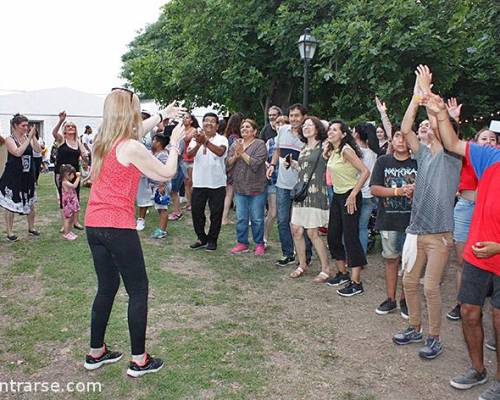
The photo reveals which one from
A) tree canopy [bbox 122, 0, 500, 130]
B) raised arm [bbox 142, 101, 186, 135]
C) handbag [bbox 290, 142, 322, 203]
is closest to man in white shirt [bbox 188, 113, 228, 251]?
handbag [bbox 290, 142, 322, 203]

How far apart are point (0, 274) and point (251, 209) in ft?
10.5

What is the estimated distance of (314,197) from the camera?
5473mm

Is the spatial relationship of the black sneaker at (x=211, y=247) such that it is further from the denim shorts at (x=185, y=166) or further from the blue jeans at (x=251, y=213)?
the denim shorts at (x=185, y=166)

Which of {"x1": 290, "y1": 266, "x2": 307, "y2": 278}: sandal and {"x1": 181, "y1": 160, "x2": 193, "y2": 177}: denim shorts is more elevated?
{"x1": 181, "y1": 160, "x2": 193, "y2": 177}: denim shorts

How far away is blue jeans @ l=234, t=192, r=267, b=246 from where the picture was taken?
6492 millimetres

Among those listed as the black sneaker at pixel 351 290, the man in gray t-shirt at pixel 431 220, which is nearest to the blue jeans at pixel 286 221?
the black sneaker at pixel 351 290

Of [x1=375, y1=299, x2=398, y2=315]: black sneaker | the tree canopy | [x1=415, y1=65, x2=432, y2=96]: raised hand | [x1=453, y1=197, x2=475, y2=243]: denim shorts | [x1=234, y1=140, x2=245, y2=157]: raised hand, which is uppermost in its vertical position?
the tree canopy

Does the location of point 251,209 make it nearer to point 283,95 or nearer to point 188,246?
point 188,246

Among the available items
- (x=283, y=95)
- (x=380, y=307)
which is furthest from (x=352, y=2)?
(x=380, y=307)

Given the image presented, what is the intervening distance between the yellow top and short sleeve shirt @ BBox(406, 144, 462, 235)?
4.30 ft

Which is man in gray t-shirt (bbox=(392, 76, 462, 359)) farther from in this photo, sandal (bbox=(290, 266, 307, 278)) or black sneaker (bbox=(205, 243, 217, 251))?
black sneaker (bbox=(205, 243, 217, 251))

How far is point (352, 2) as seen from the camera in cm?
1017

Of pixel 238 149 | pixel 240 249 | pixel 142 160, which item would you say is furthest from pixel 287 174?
pixel 142 160

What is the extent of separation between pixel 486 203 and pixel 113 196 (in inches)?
96.9
